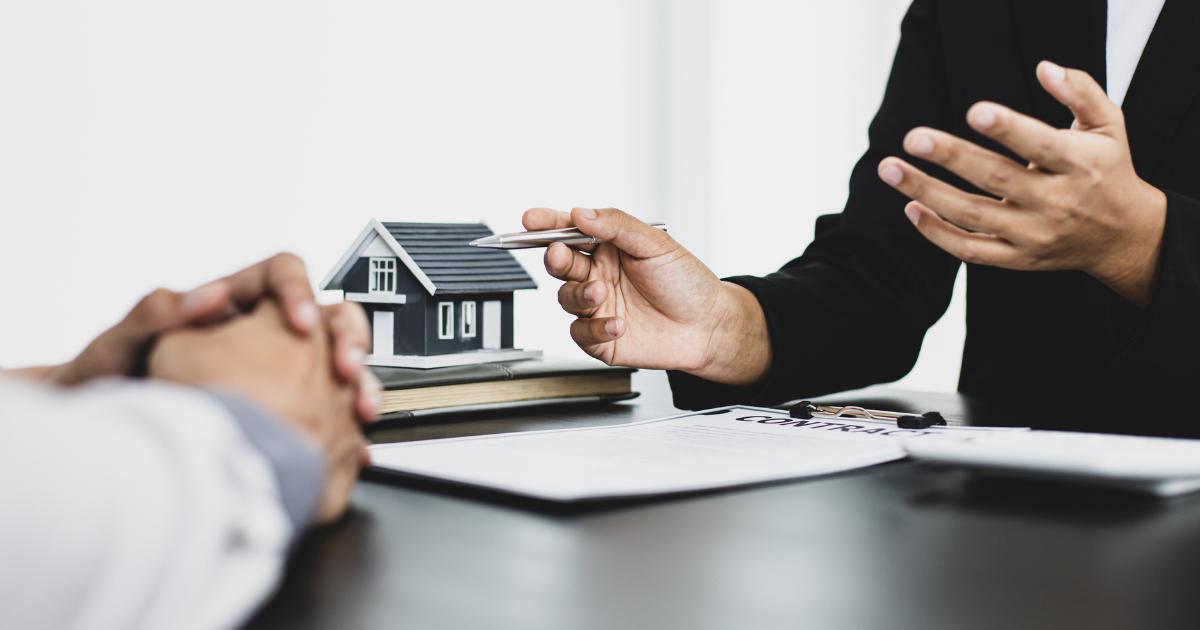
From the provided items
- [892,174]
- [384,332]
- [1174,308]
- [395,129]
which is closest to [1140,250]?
[1174,308]

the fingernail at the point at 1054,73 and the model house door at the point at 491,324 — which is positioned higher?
the fingernail at the point at 1054,73

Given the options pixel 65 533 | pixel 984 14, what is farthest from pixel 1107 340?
pixel 65 533

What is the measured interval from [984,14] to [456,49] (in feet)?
6.90

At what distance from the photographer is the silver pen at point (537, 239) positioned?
102cm

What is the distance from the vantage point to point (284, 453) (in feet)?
1.42

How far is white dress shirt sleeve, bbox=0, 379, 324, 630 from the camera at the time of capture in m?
0.31

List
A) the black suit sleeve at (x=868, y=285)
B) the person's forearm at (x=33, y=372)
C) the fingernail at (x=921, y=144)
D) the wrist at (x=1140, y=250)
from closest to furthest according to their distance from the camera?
1. the person's forearm at (x=33, y=372)
2. the fingernail at (x=921, y=144)
3. the wrist at (x=1140, y=250)
4. the black suit sleeve at (x=868, y=285)

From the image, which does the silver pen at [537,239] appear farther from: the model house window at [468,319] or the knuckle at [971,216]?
the knuckle at [971,216]

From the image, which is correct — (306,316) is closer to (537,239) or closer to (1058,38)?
(537,239)

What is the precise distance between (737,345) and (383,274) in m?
0.43

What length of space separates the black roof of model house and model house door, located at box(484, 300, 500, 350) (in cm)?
2

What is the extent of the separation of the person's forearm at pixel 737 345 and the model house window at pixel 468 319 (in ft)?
0.87

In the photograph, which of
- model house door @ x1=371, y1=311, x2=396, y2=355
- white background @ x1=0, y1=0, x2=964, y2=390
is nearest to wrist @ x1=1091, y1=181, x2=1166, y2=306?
model house door @ x1=371, y1=311, x2=396, y2=355

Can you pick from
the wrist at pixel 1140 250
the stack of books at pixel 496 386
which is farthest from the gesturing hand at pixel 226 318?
the wrist at pixel 1140 250
